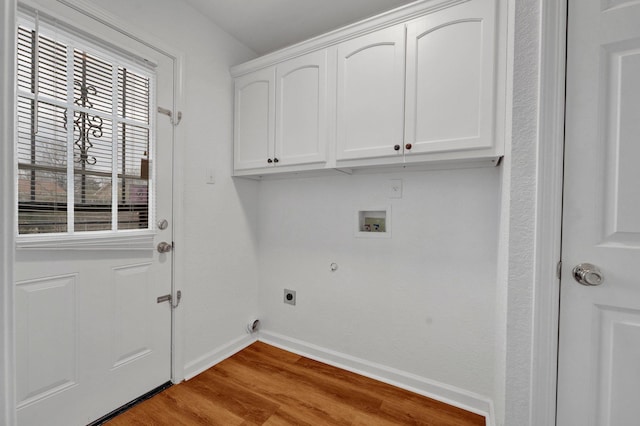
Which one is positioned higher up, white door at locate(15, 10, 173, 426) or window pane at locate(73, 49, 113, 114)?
window pane at locate(73, 49, 113, 114)

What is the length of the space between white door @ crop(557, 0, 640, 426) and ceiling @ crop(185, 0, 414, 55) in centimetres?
117


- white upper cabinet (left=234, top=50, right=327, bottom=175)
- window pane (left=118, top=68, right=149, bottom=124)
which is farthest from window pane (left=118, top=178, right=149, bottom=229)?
white upper cabinet (left=234, top=50, right=327, bottom=175)

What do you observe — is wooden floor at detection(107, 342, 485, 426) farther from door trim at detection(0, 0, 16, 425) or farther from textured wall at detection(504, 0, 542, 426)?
door trim at detection(0, 0, 16, 425)

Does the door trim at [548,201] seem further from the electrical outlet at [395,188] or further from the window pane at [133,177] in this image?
the window pane at [133,177]

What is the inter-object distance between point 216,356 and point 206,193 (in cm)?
121

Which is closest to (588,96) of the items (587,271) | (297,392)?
(587,271)

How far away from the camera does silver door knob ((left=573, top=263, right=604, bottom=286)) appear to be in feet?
3.08

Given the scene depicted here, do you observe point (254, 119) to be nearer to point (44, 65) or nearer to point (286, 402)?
point (44, 65)

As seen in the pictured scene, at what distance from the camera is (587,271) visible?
A: 0.94 metres

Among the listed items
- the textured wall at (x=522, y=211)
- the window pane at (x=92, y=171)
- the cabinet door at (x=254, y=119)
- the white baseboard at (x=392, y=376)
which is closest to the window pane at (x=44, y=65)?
the window pane at (x=92, y=171)

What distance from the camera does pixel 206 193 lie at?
1.98 m

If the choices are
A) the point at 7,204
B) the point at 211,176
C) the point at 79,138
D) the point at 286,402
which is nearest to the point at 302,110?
the point at 211,176

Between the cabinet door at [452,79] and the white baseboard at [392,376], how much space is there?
1.44 meters

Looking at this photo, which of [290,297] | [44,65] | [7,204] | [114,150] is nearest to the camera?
[7,204]
